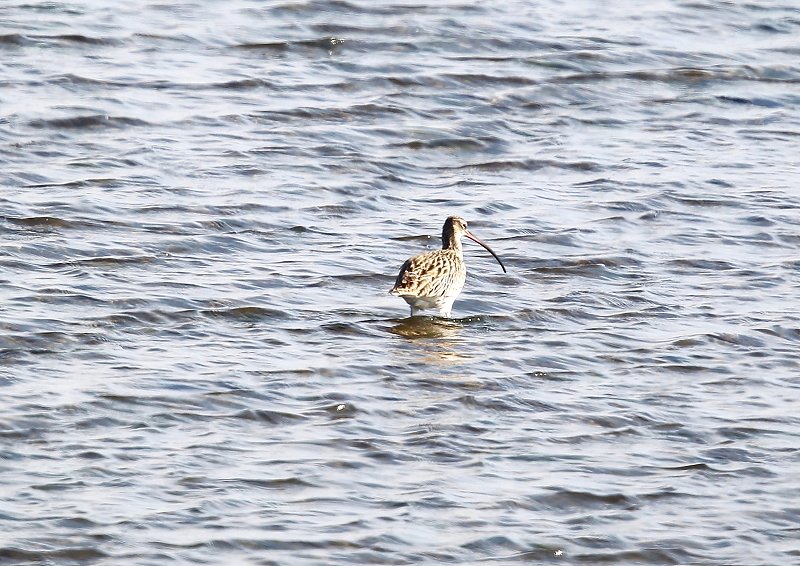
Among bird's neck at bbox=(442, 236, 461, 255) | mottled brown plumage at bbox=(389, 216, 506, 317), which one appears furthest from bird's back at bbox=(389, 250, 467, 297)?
bird's neck at bbox=(442, 236, 461, 255)

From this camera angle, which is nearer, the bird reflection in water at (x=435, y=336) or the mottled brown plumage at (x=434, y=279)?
the bird reflection in water at (x=435, y=336)

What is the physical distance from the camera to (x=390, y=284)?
36.7 feet

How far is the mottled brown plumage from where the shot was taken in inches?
407

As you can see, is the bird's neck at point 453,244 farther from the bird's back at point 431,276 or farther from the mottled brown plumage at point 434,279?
the bird's back at point 431,276

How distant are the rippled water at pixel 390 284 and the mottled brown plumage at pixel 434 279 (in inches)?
7.4

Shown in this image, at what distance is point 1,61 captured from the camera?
15328 mm

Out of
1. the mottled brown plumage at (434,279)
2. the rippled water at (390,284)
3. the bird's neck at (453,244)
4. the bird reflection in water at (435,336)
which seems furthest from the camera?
the bird's neck at (453,244)

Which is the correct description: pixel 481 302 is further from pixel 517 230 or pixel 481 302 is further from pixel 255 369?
pixel 255 369

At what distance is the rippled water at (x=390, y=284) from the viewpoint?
7465mm

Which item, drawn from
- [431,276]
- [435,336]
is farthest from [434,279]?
[435,336]

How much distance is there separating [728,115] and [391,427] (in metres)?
7.96

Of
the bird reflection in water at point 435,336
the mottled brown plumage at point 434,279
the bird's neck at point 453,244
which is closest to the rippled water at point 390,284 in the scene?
the bird reflection in water at point 435,336

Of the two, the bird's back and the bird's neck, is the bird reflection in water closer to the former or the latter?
the bird's back

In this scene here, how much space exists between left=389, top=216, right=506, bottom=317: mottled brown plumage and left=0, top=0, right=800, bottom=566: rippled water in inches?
7.4
